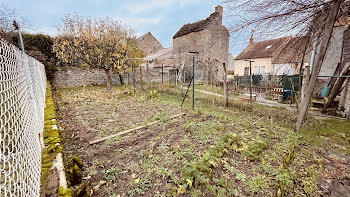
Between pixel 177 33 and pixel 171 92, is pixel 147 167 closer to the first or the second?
pixel 171 92

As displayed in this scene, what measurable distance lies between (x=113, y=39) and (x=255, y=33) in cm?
830

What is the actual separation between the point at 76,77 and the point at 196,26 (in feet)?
46.0

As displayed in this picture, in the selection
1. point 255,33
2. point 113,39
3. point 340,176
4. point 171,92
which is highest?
point 113,39

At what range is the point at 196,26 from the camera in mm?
18016

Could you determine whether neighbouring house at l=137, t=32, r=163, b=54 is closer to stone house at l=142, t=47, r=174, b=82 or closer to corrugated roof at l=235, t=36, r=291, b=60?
stone house at l=142, t=47, r=174, b=82

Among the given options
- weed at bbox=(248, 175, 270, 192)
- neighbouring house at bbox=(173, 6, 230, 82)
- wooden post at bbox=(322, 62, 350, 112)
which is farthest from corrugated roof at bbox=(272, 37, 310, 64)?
neighbouring house at bbox=(173, 6, 230, 82)

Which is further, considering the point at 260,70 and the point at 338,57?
the point at 260,70

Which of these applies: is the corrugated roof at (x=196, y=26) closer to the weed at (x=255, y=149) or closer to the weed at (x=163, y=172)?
the weed at (x=255, y=149)

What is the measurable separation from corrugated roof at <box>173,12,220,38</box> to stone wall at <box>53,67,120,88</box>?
11.5m

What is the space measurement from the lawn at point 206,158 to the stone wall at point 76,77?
9393mm

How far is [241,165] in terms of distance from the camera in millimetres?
2469

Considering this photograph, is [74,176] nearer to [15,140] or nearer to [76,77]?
[15,140]

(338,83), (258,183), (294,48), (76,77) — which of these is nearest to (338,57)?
(338,83)

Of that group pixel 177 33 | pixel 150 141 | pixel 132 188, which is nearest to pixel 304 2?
pixel 150 141
